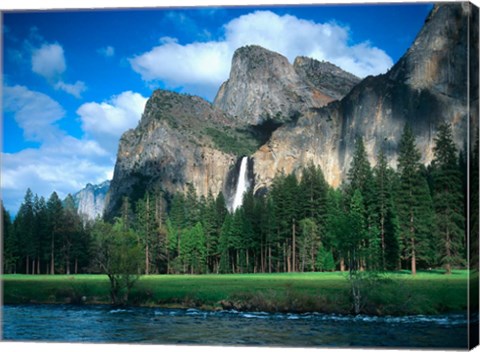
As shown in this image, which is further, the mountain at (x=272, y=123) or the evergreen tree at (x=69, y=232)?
the evergreen tree at (x=69, y=232)

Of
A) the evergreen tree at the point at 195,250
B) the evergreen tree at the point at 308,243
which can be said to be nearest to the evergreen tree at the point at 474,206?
the evergreen tree at the point at 308,243

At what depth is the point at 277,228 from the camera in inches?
729

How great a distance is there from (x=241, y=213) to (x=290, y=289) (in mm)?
3136

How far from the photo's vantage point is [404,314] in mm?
15523

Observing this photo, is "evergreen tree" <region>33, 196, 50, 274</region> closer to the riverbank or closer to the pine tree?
the riverbank

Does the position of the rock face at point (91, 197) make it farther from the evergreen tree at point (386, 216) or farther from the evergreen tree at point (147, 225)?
the evergreen tree at point (386, 216)

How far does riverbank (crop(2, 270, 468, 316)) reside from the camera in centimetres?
1523

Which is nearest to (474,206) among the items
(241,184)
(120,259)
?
(241,184)

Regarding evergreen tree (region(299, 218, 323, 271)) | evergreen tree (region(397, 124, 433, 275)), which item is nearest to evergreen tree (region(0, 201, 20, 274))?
evergreen tree (region(299, 218, 323, 271))

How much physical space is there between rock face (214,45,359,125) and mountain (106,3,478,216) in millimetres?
41

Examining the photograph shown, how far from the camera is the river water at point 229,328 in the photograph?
1347 centimetres

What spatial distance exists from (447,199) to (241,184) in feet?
23.7

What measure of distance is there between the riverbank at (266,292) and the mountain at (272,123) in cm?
279

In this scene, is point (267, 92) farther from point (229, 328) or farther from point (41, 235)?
point (229, 328)
